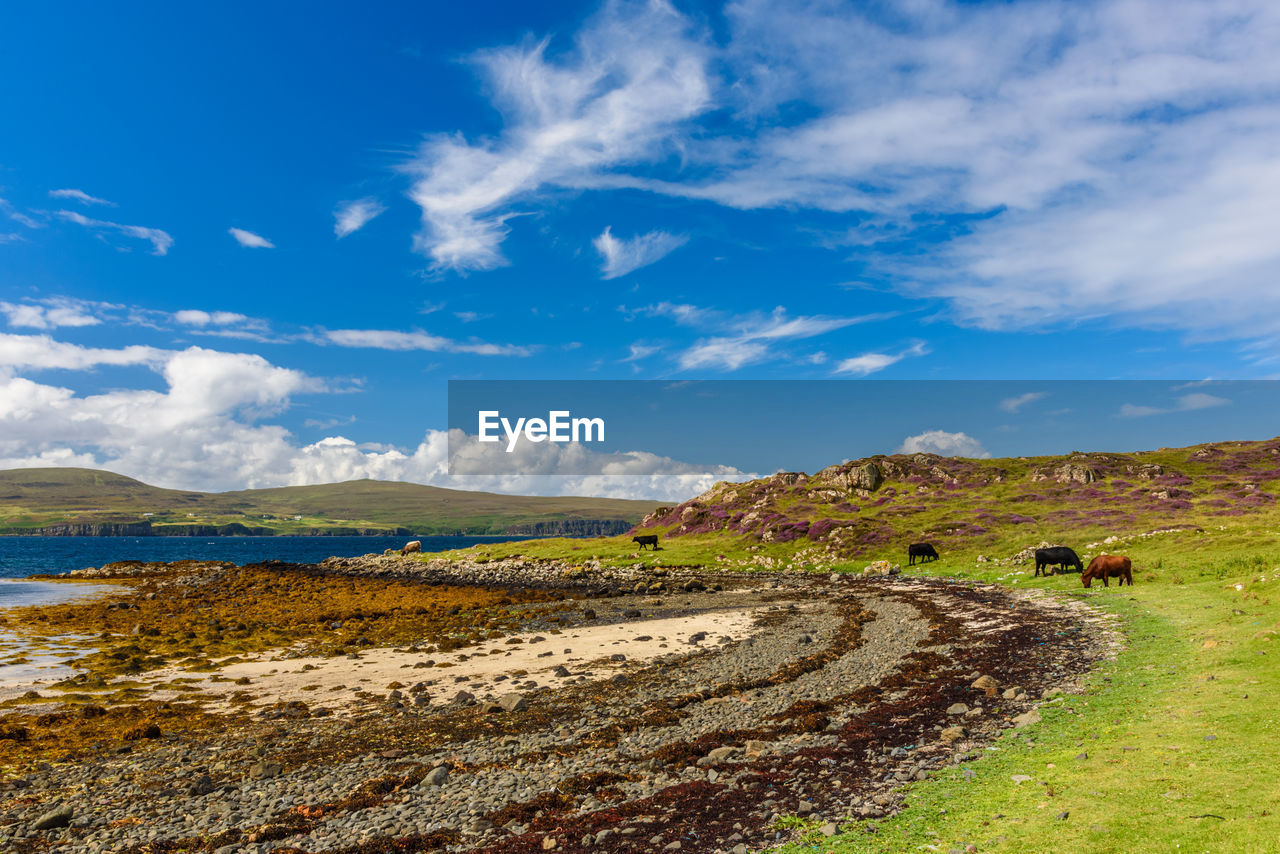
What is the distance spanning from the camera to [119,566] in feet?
329

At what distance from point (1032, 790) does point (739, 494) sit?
102 meters

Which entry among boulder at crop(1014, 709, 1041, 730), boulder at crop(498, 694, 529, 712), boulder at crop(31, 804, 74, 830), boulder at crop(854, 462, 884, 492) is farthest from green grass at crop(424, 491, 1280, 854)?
boulder at crop(854, 462, 884, 492)

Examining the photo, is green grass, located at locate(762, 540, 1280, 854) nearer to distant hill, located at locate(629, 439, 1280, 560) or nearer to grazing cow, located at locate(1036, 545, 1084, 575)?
grazing cow, located at locate(1036, 545, 1084, 575)

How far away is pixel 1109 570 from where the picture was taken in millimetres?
40594

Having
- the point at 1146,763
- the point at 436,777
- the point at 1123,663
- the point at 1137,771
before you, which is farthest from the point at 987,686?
the point at 436,777

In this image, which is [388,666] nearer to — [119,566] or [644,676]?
[644,676]

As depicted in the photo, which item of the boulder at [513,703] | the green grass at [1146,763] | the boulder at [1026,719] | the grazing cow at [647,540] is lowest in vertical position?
the grazing cow at [647,540]

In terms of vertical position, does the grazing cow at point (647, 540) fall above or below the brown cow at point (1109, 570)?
below

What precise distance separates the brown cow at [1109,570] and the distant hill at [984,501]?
830 inches

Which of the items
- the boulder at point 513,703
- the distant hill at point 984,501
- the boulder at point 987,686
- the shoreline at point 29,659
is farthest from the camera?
the distant hill at point 984,501

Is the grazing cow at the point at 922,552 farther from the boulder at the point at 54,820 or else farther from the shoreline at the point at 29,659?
the shoreline at the point at 29,659

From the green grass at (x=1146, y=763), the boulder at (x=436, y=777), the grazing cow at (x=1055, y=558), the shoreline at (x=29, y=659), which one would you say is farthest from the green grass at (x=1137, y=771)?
the shoreline at (x=29, y=659)

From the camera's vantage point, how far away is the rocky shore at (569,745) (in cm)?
1325

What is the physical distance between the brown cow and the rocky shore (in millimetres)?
6989
